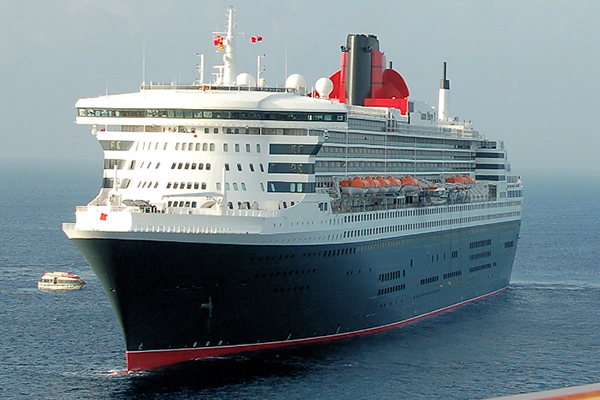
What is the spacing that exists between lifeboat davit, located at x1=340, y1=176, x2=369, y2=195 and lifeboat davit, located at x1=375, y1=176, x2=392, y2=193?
5.13ft

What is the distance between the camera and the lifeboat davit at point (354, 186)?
39.6m

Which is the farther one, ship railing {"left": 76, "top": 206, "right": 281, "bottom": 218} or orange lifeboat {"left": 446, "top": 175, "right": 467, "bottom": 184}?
orange lifeboat {"left": 446, "top": 175, "right": 467, "bottom": 184}

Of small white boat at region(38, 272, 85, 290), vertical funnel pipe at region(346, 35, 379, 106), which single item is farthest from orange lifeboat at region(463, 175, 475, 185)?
small white boat at region(38, 272, 85, 290)

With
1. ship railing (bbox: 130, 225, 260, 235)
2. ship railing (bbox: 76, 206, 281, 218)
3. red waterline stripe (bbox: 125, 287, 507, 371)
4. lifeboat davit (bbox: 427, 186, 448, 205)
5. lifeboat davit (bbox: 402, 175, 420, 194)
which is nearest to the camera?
ship railing (bbox: 130, 225, 260, 235)

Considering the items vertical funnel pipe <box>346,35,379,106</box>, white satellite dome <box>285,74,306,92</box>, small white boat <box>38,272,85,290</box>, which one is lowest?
small white boat <box>38,272,85,290</box>

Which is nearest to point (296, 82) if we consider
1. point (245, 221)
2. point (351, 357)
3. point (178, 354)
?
point (245, 221)

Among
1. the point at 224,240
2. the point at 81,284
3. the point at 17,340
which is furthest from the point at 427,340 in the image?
the point at 81,284

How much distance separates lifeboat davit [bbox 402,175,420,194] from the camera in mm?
44094

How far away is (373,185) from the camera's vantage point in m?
40.8

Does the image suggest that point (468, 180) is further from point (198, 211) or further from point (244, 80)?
point (198, 211)

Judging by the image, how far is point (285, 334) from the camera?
115 ft

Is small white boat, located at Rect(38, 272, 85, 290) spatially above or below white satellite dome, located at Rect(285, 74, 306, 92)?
below

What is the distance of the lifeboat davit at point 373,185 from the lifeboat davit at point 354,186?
30cm

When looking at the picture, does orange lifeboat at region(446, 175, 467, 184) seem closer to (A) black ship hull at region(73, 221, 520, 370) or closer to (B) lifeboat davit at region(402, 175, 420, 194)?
(B) lifeboat davit at region(402, 175, 420, 194)
